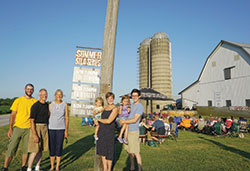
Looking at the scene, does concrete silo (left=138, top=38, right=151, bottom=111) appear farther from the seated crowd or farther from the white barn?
the seated crowd

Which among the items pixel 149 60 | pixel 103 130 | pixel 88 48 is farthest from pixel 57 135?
pixel 149 60

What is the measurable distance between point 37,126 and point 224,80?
87.6 feet

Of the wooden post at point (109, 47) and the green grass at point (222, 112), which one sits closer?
the wooden post at point (109, 47)

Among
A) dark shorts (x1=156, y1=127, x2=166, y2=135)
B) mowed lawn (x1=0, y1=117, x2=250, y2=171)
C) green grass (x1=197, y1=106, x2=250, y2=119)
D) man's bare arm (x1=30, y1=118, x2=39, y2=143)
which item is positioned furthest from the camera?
green grass (x1=197, y1=106, x2=250, y2=119)

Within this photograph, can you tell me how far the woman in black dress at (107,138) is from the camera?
11.0ft

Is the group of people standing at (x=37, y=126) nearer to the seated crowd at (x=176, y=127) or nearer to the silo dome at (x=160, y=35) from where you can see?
the seated crowd at (x=176, y=127)

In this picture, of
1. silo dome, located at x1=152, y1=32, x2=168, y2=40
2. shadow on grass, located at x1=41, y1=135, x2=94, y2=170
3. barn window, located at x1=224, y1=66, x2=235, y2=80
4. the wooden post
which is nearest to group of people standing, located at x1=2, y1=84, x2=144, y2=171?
the wooden post

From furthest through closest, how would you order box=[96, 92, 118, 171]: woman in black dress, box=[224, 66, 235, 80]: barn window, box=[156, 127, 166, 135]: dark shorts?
box=[224, 66, 235, 80]: barn window → box=[156, 127, 166, 135]: dark shorts → box=[96, 92, 118, 171]: woman in black dress

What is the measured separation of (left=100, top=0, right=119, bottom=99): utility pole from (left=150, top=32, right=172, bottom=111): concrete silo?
33.0 m

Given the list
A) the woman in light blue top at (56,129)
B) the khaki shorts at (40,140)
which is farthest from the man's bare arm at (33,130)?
the woman in light blue top at (56,129)

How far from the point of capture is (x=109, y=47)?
4145 millimetres

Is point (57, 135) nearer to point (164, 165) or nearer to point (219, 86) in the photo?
point (164, 165)

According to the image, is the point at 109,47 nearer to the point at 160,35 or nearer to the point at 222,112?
the point at 222,112

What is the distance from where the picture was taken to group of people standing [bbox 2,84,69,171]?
3.75m
